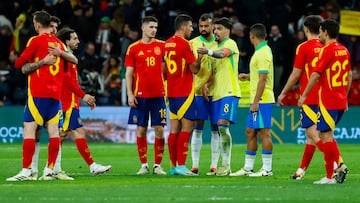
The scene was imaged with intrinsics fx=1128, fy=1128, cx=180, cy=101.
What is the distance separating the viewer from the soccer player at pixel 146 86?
19297 millimetres

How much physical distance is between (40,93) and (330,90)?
4.46 meters

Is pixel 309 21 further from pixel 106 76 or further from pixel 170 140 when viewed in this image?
pixel 106 76

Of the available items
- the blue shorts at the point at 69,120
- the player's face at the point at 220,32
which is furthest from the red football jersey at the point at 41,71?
the player's face at the point at 220,32

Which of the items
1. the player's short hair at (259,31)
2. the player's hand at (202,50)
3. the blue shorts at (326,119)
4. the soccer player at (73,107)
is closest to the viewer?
the blue shorts at (326,119)

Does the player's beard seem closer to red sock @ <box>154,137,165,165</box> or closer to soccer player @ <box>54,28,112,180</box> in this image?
red sock @ <box>154,137,165,165</box>

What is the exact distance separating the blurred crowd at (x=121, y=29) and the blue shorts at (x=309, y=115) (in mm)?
13002

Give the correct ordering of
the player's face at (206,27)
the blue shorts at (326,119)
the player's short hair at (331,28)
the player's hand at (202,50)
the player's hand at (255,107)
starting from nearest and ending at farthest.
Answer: the blue shorts at (326,119), the player's short hair at (331,28), the player's hand at (202,50), the player's hand at (255,107), the player's face at (206,27)

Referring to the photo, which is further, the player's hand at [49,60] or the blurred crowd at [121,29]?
the blurred crowd at [121,29]

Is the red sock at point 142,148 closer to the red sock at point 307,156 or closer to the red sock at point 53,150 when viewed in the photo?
the red sock at point 53,150

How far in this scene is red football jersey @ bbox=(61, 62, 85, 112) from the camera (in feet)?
61.3

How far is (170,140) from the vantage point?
1934 cm

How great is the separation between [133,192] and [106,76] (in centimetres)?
1782

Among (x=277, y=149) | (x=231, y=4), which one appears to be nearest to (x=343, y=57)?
(x=277, y=149)

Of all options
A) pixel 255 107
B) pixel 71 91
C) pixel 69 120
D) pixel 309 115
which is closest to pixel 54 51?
pixel 71 91
